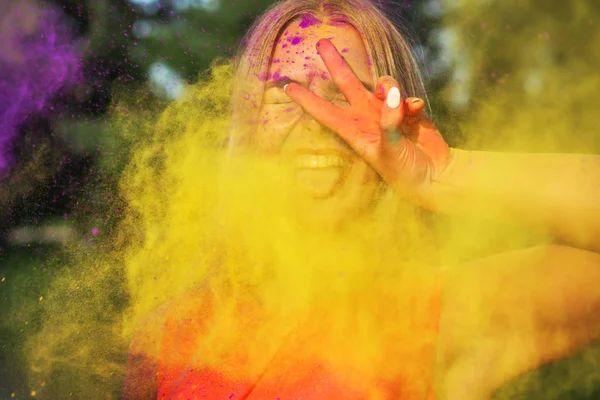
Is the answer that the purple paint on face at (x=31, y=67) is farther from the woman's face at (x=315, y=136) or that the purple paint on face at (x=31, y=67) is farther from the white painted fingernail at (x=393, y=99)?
the white painted fingernail at (x=393, y=99)

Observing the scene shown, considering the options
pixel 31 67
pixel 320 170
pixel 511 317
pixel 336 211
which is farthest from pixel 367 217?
pixel 31 67

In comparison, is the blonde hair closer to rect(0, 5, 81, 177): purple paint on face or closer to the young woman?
the young woman

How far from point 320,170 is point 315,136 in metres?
0.11

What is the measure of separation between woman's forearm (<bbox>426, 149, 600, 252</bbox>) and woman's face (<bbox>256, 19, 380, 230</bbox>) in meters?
0.43

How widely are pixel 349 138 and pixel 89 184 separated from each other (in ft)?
5.86

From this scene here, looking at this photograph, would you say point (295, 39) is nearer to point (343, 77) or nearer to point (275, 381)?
point (343, 77)

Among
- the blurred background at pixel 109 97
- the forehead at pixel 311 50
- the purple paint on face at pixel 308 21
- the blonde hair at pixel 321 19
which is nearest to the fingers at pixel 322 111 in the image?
the forehead at pixel 311 50

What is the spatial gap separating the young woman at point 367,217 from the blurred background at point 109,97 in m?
0.43

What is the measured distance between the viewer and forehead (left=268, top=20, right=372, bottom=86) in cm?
150

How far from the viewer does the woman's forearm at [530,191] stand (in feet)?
3.15

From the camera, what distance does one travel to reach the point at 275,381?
1.30 metres

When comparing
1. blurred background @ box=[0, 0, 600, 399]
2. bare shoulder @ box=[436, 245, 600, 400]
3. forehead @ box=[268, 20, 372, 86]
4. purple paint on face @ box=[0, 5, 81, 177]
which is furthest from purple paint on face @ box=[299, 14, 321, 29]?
purple paint on face @ box=[0, 5, 81, 177]

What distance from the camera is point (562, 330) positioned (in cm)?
121

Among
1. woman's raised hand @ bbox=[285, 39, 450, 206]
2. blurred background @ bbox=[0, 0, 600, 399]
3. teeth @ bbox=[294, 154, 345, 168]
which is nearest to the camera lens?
woman's raised hand @ bbox=[285, 39, 450, 206]
